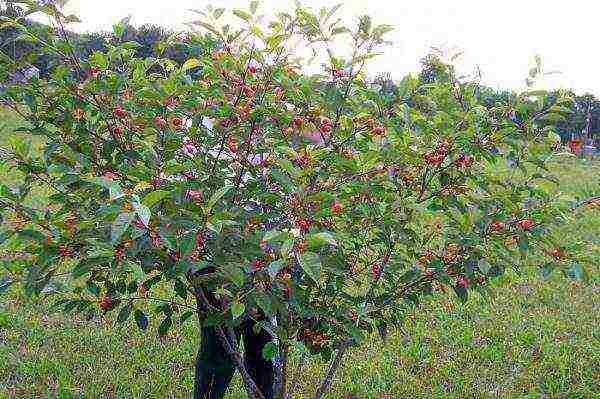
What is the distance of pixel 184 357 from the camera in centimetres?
419

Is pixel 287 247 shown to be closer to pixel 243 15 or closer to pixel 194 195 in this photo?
pixel 194 195

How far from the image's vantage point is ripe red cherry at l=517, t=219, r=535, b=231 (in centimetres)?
229

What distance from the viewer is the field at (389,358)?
387 cm

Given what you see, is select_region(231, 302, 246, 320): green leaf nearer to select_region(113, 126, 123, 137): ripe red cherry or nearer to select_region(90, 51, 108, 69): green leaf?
select_region(113, 126, 123, 137): ripe red cherry

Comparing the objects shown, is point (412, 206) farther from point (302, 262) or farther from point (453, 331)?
point (453, 331)

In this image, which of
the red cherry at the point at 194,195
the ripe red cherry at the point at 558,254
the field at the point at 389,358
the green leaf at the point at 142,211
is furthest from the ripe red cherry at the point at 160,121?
the field at the point at 389,358

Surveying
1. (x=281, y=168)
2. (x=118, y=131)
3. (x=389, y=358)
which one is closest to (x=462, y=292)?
(x=281, y=168)

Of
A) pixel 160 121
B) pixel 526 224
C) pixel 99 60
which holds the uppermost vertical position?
pixel 99 60

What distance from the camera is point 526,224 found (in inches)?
90.0

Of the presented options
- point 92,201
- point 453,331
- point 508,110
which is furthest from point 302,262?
point 453,331

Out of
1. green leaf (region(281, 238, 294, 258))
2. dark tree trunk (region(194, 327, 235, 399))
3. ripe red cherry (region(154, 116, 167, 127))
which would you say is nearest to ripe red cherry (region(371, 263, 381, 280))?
dark tree trunk (region(194, 327, 235, 399))

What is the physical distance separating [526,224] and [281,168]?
805 mm

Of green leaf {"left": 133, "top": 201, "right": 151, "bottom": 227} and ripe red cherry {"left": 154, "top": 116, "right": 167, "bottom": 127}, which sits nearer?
green leaf {"left": 133, "top": 201, "right": 151, "bottom": 227}

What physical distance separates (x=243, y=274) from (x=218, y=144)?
60 centimetres
